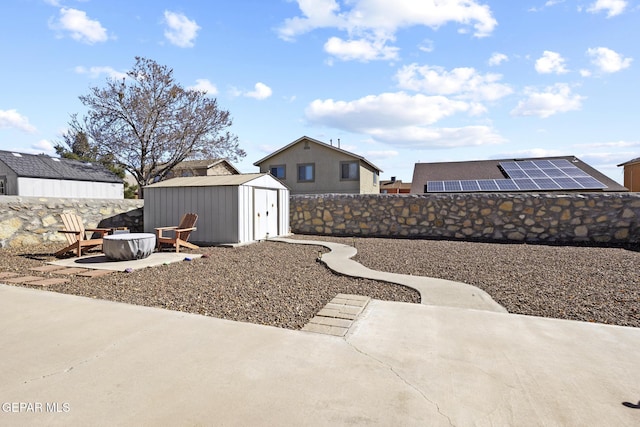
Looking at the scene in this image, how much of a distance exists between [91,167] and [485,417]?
2823 cm

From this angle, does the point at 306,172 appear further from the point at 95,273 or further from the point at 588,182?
the point at 95,273

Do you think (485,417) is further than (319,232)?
No

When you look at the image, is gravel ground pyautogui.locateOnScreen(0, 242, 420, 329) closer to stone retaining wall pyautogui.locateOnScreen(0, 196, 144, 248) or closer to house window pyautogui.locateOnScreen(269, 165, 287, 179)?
stone retaining wall pyautogui.locateOnScreen(0, 196, 144, 248)

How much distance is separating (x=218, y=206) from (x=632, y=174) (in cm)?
2968

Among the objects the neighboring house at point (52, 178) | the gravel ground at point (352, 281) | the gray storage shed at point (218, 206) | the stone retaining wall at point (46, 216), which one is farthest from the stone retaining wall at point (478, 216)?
the neighboring house at point (52, 178)

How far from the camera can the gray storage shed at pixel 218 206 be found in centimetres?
1123

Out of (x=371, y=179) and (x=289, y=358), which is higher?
(x=371, y=179)

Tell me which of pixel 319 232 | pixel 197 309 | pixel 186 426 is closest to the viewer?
pixel 186 426

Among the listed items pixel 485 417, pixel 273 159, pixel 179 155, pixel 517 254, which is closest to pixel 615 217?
pixel 517 254

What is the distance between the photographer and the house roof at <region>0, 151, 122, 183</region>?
20.2 metres

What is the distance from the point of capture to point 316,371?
3086 millimetres

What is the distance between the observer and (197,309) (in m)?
4.83

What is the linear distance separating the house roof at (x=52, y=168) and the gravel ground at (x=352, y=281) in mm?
14142

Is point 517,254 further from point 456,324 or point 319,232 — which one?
point 319,232
